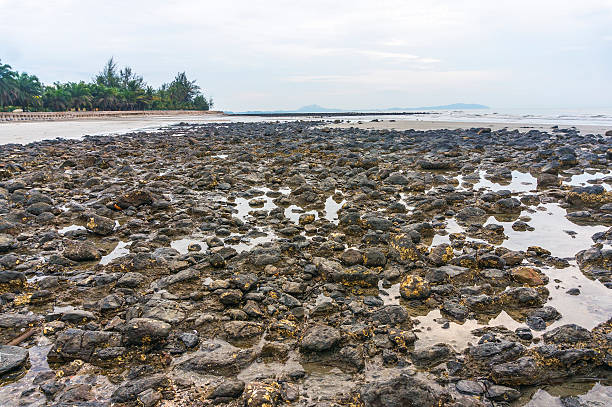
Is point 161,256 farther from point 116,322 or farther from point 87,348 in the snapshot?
point 87,348

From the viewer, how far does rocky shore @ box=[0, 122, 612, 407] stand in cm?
321

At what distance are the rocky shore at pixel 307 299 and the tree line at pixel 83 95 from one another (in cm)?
8963

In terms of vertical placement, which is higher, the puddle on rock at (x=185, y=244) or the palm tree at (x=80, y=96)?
the palm tree at (x=80, y=96)

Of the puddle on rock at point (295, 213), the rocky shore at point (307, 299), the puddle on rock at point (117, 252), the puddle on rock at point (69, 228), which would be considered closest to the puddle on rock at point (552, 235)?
the rocky shore at point (307, 299)

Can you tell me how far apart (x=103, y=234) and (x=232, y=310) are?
14.3ft

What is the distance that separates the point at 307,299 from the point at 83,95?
103 meters

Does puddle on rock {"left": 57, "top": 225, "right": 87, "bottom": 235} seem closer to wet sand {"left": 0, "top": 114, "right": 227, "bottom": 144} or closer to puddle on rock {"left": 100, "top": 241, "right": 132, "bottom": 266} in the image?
puddle on rock {"left": 100, "top": 241, "right": 132, "bottom": 266}

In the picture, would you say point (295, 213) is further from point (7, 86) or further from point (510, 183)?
point (7, 86)

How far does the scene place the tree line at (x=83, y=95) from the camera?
7725 cm

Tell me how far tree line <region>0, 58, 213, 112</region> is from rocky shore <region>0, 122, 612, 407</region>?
8963cm

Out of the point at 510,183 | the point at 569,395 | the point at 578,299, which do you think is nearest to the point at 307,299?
the point at 569,395

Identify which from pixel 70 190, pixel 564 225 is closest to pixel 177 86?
pixel 70 190

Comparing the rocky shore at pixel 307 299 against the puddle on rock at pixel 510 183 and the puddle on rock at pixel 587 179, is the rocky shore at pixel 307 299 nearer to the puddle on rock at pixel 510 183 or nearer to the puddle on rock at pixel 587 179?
the puddle on rock at pixel 510 183

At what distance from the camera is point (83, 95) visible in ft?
286
